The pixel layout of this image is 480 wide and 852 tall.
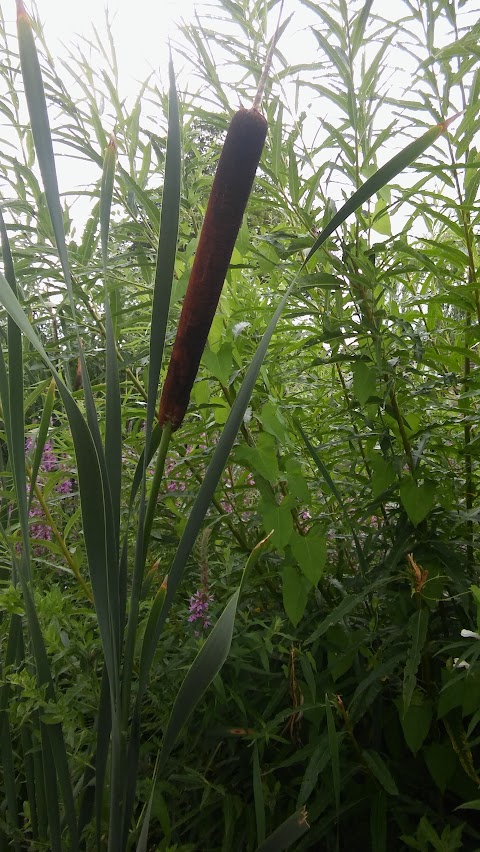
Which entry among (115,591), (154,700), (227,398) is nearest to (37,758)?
(154,700)

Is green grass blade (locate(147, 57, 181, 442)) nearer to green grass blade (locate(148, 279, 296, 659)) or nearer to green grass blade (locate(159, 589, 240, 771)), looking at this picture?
green grass blade (locate(148, 279, 296, 659))

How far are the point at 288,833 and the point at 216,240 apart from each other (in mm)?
530

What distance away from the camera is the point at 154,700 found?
31.4 inches

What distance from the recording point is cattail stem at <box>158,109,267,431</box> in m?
0.43

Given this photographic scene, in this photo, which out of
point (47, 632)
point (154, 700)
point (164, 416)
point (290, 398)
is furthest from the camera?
point (290, 398)

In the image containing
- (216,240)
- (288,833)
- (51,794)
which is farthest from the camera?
(51,794)

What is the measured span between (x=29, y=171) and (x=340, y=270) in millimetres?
497

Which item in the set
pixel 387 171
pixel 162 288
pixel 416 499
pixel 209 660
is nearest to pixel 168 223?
pixel 162 288

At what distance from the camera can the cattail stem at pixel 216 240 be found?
1.40 ft

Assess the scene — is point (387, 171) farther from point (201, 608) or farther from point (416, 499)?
point (201, 608)

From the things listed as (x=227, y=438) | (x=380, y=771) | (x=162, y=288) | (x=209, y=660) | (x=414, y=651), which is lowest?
(x=380, y=771)

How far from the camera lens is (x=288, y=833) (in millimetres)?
573

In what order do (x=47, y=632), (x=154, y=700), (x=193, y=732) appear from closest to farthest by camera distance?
(x=47, y=632)
(x=154, y=700)
(x=193, y=732)

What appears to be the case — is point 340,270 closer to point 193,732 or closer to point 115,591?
point 115,591
